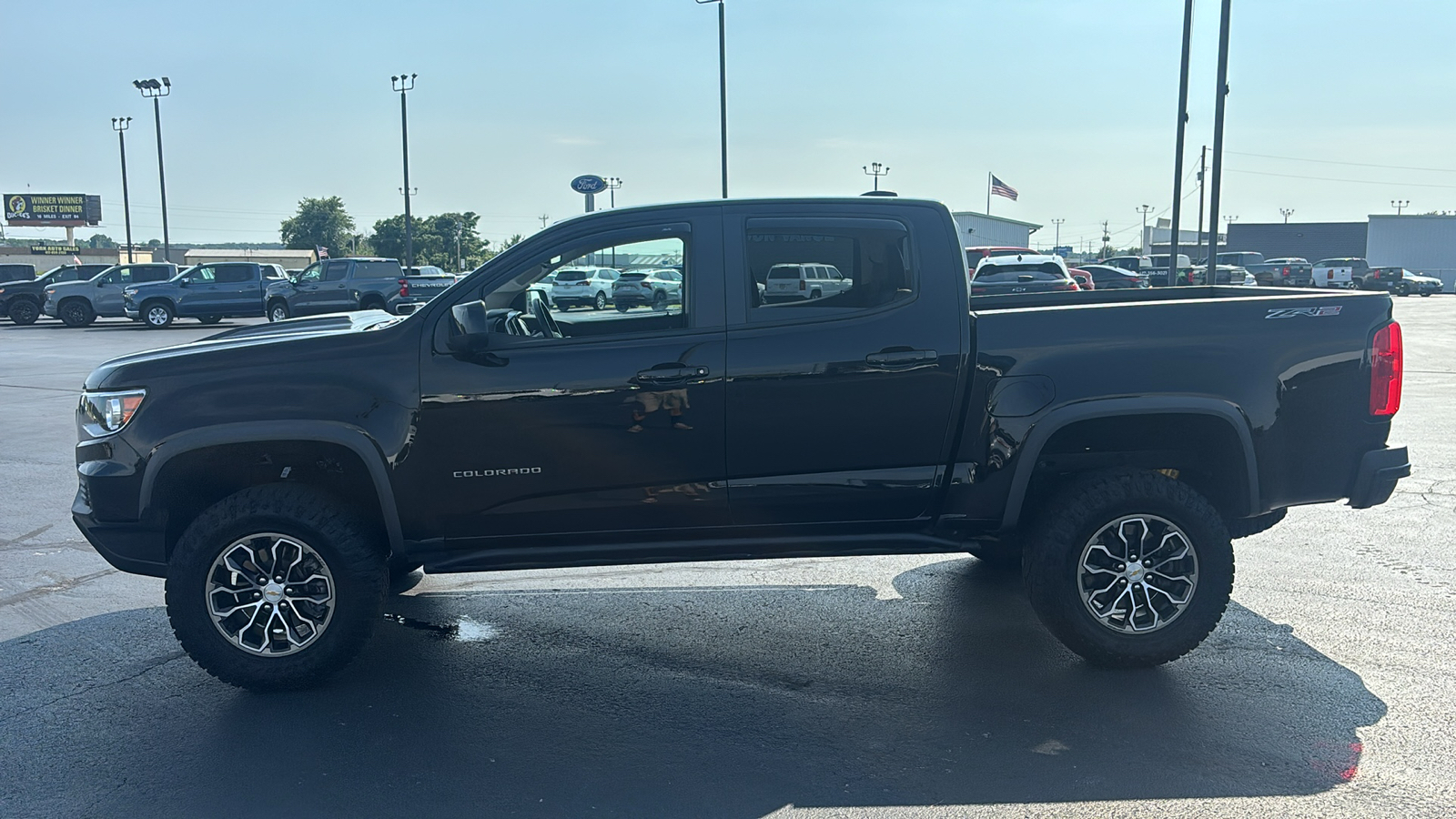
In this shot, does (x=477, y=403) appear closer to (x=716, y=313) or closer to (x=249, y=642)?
(x=716, y=313)

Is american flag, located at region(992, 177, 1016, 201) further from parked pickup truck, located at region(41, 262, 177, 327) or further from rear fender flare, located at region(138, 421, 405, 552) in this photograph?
rear fender flare, located at region(138, 421, 405, 552)

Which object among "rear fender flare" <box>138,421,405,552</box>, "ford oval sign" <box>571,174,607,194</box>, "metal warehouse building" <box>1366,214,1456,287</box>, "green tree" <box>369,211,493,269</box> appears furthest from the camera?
"green tree" <box>369,211,493,269</box>

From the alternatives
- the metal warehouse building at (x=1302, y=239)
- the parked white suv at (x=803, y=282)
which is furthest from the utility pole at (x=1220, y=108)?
the metal warehouse building at (x=1302, y=239)

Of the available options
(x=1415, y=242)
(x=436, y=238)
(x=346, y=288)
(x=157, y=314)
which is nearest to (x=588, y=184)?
(x=346, y=288)

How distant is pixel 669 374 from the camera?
14.9 ft

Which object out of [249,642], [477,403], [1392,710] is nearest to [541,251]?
[477,403]

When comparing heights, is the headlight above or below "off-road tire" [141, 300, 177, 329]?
above

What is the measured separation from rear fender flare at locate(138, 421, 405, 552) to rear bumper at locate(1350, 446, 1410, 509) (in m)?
4.16

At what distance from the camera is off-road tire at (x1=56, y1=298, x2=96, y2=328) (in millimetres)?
31547

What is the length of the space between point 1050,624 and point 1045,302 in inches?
77.1

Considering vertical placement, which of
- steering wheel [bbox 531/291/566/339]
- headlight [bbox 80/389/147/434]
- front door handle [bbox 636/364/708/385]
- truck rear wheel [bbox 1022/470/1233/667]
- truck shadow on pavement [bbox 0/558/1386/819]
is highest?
steering wheel [bbox 531/291/566/339]

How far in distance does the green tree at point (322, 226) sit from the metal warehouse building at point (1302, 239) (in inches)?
3383

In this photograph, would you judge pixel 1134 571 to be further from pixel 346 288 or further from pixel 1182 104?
pixel 346 288

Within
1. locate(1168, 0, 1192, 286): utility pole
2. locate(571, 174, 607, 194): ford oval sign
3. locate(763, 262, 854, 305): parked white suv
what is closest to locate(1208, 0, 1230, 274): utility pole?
locate(1168, 0, 1192, 286): utility pole
